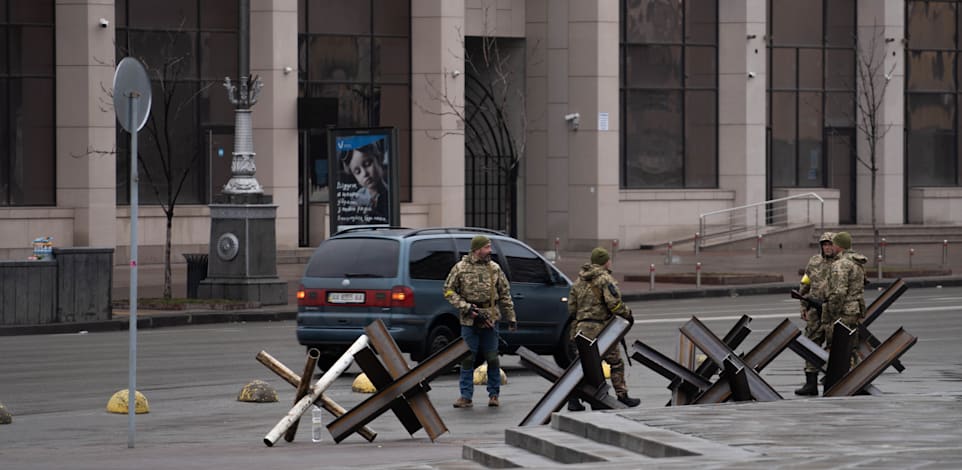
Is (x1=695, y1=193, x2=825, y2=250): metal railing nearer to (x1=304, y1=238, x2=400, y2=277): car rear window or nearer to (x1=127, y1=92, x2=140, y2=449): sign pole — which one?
(x1=304, y1=238, x2=400, y2=277): car rear window

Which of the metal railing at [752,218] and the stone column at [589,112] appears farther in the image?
the metal railing at [752,218]

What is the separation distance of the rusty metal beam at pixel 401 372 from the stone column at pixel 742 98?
34.4 meters

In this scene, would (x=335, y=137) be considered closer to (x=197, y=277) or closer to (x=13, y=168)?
(x=197, y=277)

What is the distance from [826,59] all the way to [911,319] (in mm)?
23574

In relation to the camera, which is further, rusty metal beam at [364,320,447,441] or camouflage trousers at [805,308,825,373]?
camouflage trousers at [805,308,825,373]

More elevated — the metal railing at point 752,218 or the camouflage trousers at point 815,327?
the metal railing at point 752,218

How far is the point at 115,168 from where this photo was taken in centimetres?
3806

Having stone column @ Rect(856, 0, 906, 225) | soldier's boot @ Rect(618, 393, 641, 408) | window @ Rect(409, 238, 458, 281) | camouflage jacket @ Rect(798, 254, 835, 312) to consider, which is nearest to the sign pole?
soldier's boot @ Rect(618, 393, 641, 408)

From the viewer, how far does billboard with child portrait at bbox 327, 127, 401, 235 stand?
31.8 metres

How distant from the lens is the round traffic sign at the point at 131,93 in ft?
42.9

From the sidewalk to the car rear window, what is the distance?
7473 mm

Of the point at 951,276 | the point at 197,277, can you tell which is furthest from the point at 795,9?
the point at 197,277

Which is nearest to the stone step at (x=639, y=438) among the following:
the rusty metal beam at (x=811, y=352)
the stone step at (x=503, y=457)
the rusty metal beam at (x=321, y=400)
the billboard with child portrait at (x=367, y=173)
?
the stone step at (x=503, y=457)

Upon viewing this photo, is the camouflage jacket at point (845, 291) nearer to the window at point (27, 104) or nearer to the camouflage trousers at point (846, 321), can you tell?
the camouflage trousers at point (846, 321)
